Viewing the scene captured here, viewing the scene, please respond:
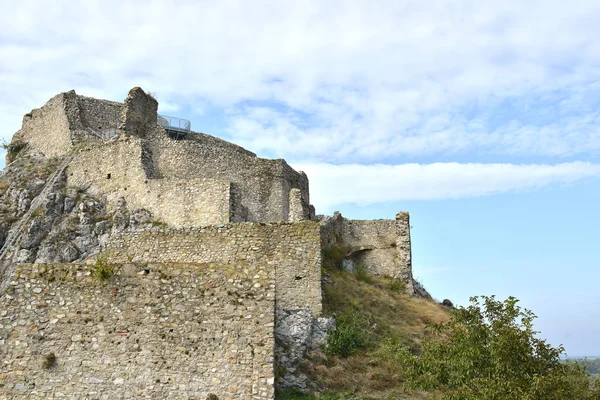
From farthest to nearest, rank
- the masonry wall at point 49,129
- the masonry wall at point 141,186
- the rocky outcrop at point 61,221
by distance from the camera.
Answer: the masonry wall at point 49,129
the rocky outcrop at point 61,221
the masonry wall at point 141,186

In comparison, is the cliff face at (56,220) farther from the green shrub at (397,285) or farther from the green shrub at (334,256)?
the green shrub at (397,285)

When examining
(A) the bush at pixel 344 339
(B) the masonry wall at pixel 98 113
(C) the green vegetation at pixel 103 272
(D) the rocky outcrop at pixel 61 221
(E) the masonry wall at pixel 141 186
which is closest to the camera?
(C) the green vegetation at pixel 103 272

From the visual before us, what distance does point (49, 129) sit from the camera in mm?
39094

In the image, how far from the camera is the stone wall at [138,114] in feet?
105

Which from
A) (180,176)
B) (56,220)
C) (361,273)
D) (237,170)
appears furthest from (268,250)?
→ (56,220)

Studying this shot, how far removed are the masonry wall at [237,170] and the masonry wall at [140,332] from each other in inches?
620

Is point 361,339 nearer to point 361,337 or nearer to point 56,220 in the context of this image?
point 361,337

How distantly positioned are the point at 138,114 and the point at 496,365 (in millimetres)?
27032

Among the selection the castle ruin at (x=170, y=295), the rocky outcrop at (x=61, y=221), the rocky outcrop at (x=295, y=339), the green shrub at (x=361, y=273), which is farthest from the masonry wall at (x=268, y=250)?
the rocky outcrop at (x=61, y=221)

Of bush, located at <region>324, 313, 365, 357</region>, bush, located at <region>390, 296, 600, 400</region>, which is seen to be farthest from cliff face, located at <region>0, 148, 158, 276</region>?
bush, located at <region>390, 296, 600, 400</region>

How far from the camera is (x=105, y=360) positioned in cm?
1192

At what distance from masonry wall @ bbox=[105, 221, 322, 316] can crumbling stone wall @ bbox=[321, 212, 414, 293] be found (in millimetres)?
11289

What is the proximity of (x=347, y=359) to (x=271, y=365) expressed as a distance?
13.3 feet

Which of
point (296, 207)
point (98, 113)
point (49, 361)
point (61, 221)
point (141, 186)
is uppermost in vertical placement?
point (98, 113)
